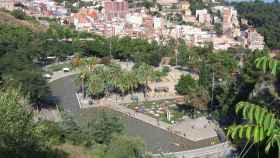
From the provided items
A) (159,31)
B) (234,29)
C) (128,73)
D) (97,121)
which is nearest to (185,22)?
(234,29)

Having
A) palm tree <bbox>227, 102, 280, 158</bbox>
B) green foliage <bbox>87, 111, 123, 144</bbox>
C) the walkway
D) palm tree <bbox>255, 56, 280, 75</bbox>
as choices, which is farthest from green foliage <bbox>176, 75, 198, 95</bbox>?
palm tree <bbox>227, 102, 280, 158</bbox>

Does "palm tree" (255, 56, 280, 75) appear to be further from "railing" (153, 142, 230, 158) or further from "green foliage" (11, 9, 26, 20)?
"green foliage" (11, 9, 26, 20)

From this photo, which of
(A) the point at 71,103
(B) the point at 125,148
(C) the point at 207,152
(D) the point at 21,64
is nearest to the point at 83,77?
(A) the point at 71,103

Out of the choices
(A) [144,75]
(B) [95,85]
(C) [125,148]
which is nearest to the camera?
(C) [125,148]

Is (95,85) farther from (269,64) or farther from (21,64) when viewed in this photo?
(269,64)

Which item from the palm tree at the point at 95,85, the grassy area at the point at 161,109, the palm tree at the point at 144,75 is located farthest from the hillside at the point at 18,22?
the grassy area at the point at 161,109

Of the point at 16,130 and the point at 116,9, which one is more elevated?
the point at 116,9

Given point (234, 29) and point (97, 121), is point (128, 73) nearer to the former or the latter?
point (97, 121)

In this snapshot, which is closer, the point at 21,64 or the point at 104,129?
the point at 104,129

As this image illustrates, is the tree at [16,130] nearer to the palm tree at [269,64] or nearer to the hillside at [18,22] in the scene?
the palm tree at [269,64]
